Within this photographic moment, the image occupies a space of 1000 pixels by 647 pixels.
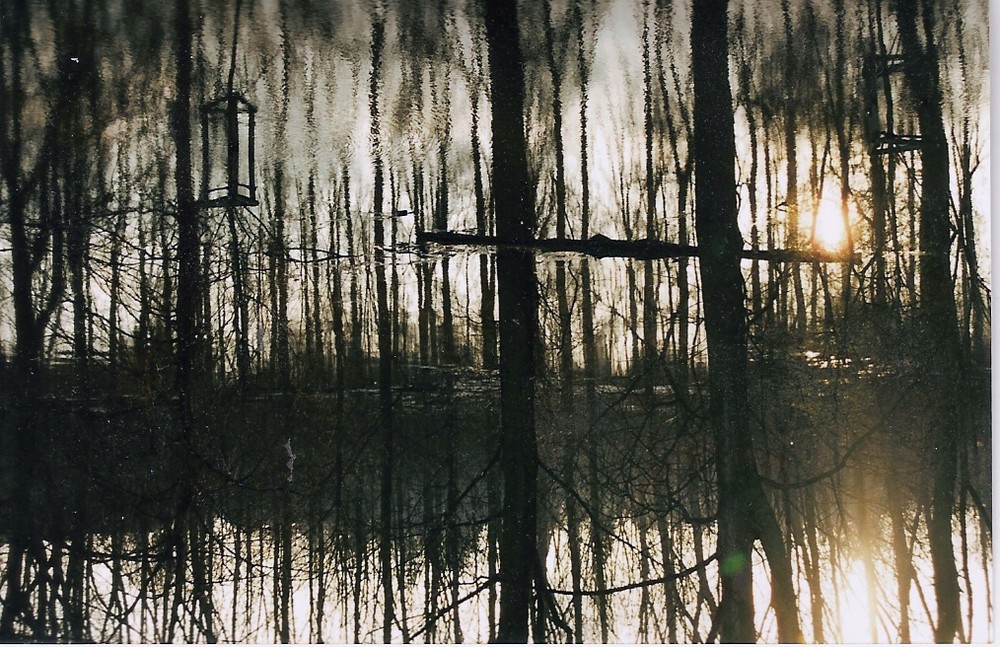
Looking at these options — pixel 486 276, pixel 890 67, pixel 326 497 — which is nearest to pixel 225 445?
pixel 326 497

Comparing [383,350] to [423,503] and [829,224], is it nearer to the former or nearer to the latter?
[423,503]

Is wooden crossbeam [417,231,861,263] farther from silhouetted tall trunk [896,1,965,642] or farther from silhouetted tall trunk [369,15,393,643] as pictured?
silhouetted tall trunk [896,1,965,642]

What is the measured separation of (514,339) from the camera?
2.32 metres

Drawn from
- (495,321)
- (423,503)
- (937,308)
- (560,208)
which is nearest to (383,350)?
(495,321)

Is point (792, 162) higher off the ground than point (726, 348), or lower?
higher

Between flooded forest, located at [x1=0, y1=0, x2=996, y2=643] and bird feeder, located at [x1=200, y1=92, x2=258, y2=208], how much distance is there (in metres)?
0.01

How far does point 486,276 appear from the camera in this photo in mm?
2326

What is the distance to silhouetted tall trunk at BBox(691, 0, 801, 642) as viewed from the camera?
232 centimetres

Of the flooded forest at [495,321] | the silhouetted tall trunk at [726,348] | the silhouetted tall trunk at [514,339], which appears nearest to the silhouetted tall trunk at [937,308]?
the flooded forest at [495,321]

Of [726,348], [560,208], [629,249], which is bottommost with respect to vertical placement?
[726,348]

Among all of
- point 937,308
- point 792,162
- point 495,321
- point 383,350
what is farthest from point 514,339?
point 937,308

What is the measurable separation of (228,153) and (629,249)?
115cm

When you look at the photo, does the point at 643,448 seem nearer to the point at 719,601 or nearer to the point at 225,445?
the point at 719,601

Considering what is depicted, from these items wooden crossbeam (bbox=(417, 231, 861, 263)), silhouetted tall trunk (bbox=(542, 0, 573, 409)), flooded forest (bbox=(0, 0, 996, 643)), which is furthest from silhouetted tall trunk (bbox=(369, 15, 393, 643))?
silhouetted tall trunk (bbox=(542, 0, 573, 409))
